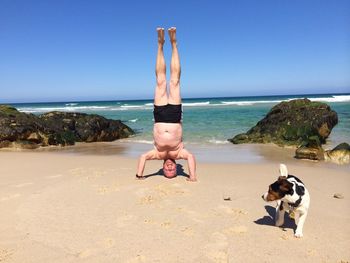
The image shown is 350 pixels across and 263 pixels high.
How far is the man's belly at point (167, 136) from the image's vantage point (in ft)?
25.2

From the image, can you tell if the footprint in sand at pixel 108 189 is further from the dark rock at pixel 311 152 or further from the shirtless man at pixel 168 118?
the dark rock at pixel 311 152

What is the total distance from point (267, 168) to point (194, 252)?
545 cm

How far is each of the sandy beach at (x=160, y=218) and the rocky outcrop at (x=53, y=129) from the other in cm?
553

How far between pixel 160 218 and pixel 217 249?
128cm

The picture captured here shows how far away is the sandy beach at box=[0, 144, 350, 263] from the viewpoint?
421cm

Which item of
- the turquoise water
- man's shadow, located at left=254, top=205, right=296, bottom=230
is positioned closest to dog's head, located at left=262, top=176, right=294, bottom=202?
man's shadow, located at left=254, top=205, right=296, bottom=230

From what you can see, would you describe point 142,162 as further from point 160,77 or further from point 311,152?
point 311,152

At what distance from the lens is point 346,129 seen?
1928 cm

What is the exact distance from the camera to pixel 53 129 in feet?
51.2

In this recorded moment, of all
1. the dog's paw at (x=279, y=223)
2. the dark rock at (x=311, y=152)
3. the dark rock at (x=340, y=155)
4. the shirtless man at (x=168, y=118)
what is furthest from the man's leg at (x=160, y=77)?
the dark rock at (x=340, y=155)

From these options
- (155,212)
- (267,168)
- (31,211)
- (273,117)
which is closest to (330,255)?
(155,212)

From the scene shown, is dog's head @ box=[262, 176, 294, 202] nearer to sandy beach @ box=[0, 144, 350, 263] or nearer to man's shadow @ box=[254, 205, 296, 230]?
sandy beach @ box=[0, 144, 350, 263]

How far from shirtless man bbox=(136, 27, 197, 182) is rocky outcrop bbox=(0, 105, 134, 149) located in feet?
26.5

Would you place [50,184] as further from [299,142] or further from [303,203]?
[299,142]
